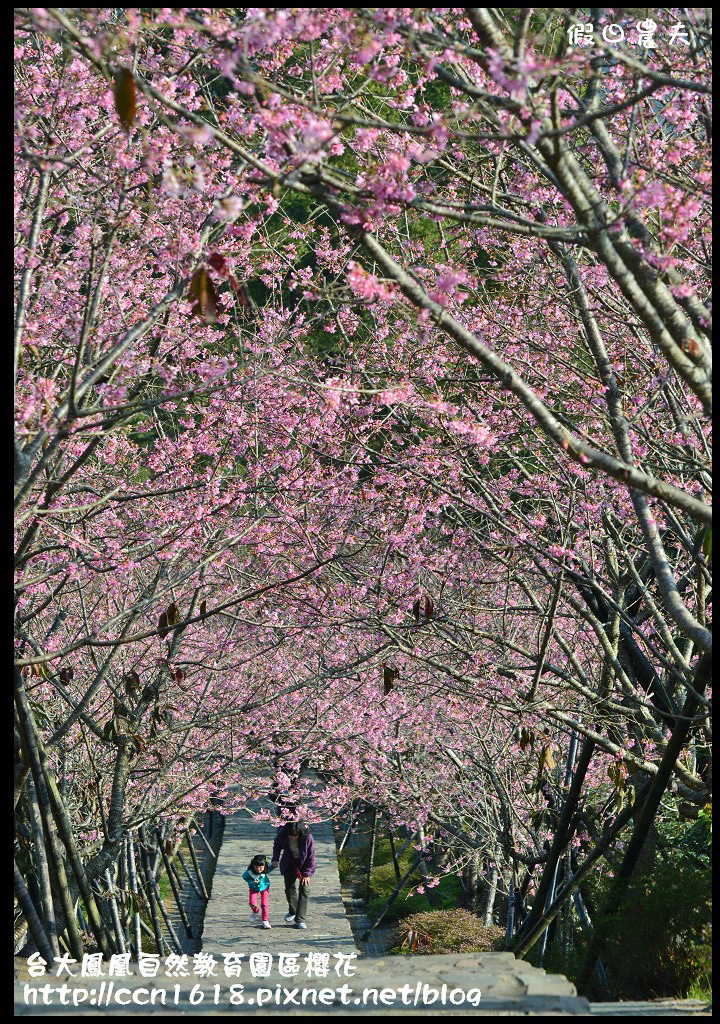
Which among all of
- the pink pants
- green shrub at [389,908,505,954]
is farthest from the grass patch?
green shrub at [389,908,505,954]

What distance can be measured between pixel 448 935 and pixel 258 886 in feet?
11.1

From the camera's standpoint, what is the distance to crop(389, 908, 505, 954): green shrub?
39.0 ft

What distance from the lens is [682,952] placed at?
258 inches

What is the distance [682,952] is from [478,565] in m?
5.38

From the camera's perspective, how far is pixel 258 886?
47.3 feet

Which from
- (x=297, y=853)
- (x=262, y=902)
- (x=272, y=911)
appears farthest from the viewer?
(x=272, y=911)

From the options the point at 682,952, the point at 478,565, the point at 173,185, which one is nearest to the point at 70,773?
the point at 478,565

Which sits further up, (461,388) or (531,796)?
(461,388)

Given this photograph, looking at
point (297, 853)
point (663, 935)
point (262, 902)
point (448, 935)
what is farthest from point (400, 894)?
point (663, 935)

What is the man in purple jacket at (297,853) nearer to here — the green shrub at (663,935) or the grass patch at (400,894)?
the grass patch at (400,894)

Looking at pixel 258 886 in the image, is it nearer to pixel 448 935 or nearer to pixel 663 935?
pixel 448 935

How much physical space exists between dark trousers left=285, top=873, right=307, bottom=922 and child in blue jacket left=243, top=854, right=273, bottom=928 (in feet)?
1.02

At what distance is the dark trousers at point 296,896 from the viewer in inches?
576
